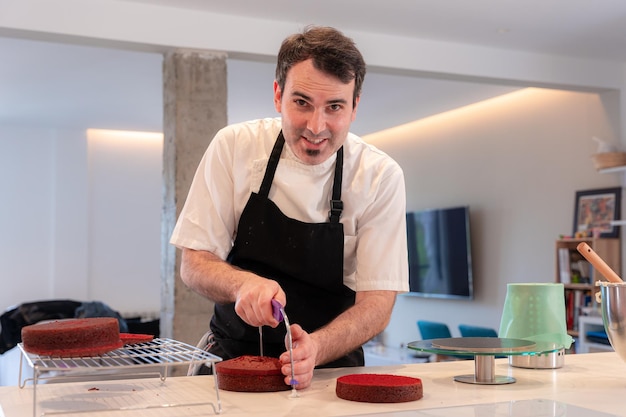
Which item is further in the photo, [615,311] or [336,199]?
[336,199]

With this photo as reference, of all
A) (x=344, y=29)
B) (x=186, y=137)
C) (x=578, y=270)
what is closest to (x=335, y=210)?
(x=186, y=137)

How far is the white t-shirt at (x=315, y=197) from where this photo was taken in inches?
72.1

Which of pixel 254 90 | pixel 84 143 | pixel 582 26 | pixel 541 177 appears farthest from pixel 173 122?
pixel 84 143

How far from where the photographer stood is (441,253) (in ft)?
25.6

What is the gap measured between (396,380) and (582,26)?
4515mm

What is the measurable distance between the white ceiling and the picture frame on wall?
3.71ft

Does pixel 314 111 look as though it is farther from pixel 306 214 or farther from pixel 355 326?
pixel 355 326

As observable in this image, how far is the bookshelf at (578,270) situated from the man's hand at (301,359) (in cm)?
481

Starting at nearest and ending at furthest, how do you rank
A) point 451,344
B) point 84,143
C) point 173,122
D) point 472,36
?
point 451,344 → point 173,122 → point 472,36 → point 84,143

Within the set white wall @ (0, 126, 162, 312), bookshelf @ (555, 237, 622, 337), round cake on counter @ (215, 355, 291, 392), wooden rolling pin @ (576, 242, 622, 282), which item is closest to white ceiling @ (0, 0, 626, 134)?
white wall @ (0, 126, 162, 312)

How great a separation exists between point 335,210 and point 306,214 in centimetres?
8

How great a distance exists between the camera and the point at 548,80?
233 inches

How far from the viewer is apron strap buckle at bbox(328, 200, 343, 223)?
1.87 metres

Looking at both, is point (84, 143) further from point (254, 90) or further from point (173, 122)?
point (173, 122)
